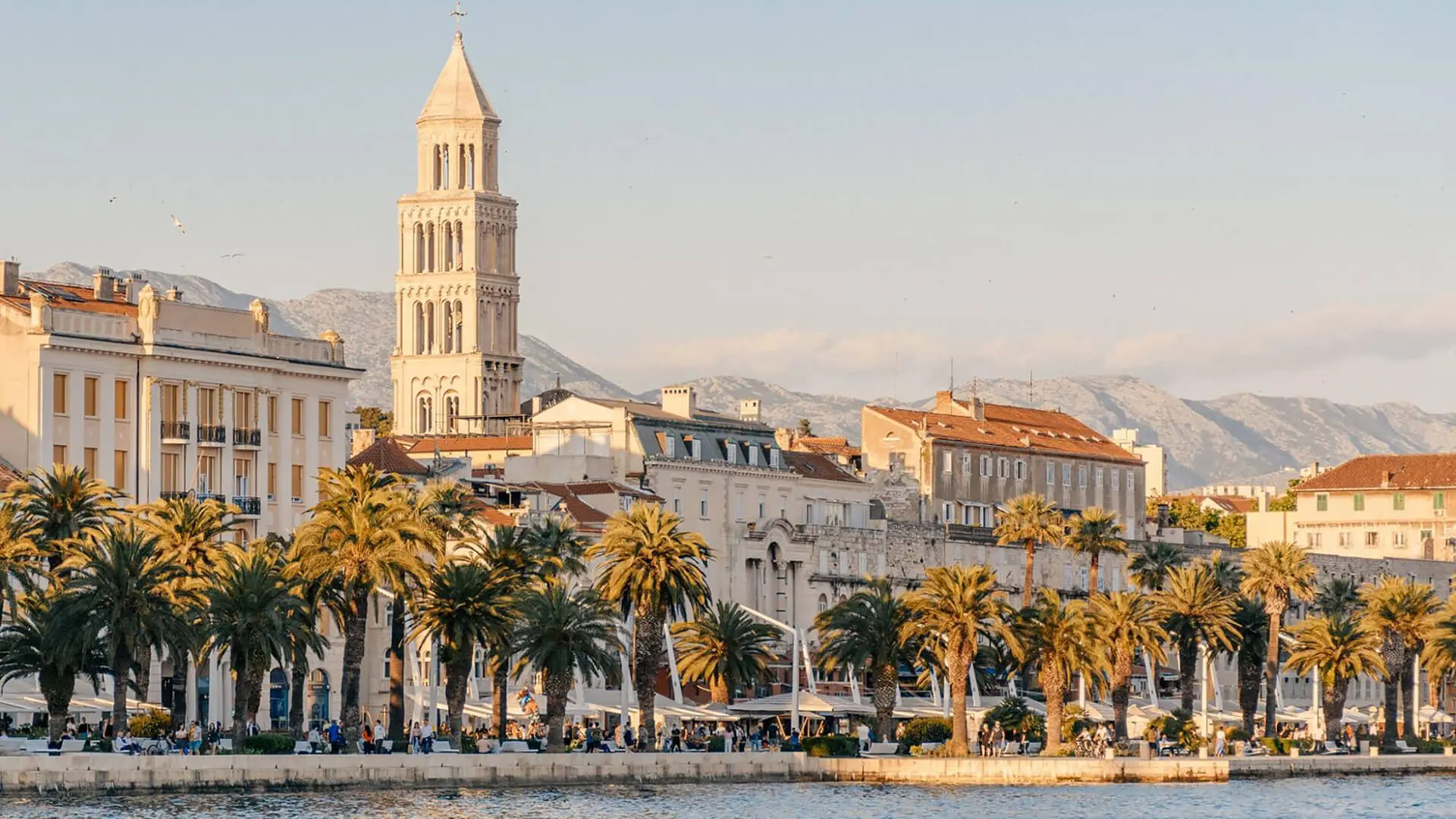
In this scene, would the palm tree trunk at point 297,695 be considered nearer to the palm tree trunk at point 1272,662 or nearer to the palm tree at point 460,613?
the palm tree at point 460,613

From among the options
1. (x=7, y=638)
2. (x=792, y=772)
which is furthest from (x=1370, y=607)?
(x=7, y=638)

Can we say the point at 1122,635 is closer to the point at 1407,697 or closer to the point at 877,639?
the point at 877,639

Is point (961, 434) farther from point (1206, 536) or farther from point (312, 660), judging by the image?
point (312, 660)

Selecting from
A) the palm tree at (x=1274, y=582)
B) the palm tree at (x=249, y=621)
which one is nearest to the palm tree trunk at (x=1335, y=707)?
the palm tree at (x=1274, y=582)

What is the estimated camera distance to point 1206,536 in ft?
622

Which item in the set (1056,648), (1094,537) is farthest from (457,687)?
(1094,537)

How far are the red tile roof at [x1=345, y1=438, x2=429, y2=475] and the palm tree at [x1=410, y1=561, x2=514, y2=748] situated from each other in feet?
91.4

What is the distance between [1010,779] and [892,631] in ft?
26.3

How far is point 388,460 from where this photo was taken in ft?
410

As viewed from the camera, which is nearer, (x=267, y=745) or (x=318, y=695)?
(x=267, y=745)

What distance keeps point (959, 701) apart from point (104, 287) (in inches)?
1490

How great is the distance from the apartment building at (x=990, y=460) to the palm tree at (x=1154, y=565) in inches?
438

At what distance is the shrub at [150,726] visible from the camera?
90188 mm

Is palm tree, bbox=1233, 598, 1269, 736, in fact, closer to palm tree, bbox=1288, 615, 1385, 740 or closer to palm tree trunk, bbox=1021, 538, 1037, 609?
palm tree, bbox=1288, 615, 1385, 740
